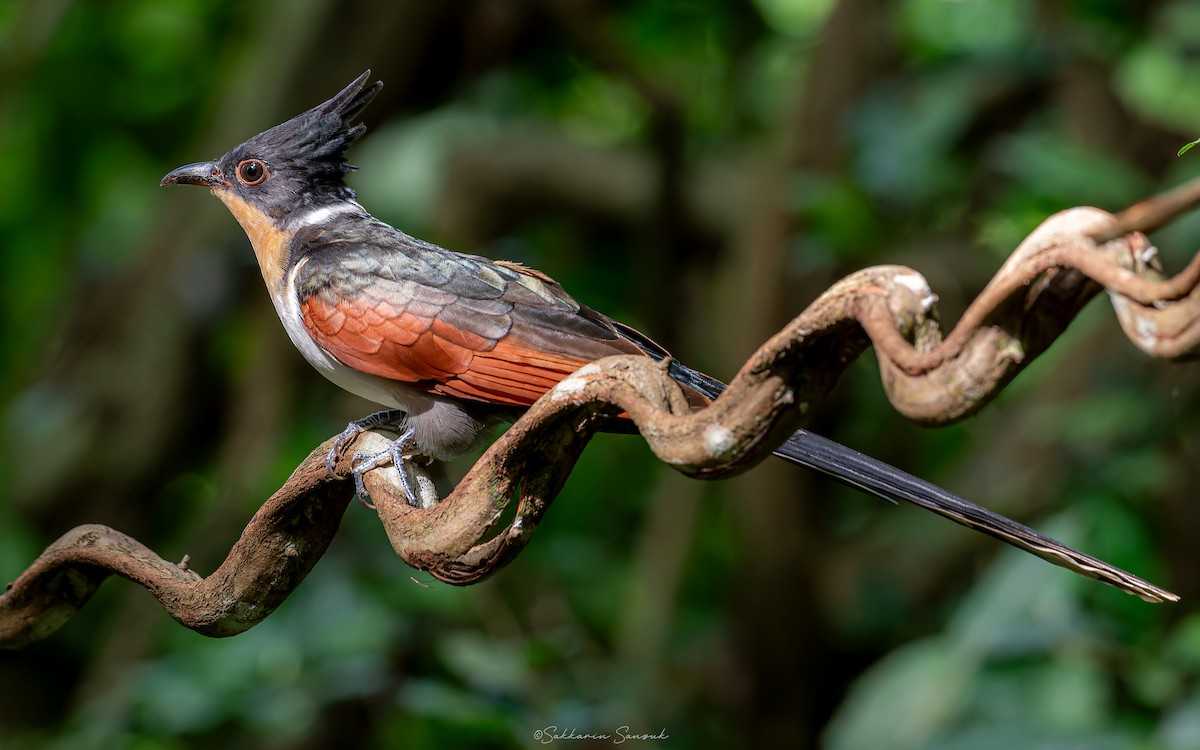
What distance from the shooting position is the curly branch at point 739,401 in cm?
119

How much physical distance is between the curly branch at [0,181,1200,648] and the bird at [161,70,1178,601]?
0.68ft

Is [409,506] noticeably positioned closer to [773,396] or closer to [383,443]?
[383,443]

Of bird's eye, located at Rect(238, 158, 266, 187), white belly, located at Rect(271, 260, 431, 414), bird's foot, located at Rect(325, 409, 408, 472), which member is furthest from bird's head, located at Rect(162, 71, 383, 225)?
bird's foot, located at Rect(325, 409, 408, 472)

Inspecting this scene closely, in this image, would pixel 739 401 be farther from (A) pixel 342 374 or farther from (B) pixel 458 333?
(A) pixel 342 374

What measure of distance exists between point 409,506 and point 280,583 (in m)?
0.31

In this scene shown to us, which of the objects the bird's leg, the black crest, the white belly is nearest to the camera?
the bird's leg

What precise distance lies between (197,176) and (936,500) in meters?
2.01

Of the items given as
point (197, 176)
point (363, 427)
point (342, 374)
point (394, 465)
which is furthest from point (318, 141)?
point (394, 465)

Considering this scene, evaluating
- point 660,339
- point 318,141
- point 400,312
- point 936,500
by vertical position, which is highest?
point 936,500

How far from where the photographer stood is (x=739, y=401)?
1.49 metres

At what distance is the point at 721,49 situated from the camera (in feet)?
23.6

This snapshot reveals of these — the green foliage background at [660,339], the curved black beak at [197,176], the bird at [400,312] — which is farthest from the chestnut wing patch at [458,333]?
the green foliage background at [660,339]

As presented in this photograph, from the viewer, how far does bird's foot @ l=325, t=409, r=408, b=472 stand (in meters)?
2.31

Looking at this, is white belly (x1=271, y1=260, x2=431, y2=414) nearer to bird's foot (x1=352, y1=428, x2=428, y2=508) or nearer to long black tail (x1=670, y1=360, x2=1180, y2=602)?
bird's foot (x1=352, y1=428, x2=428, y2=508)
